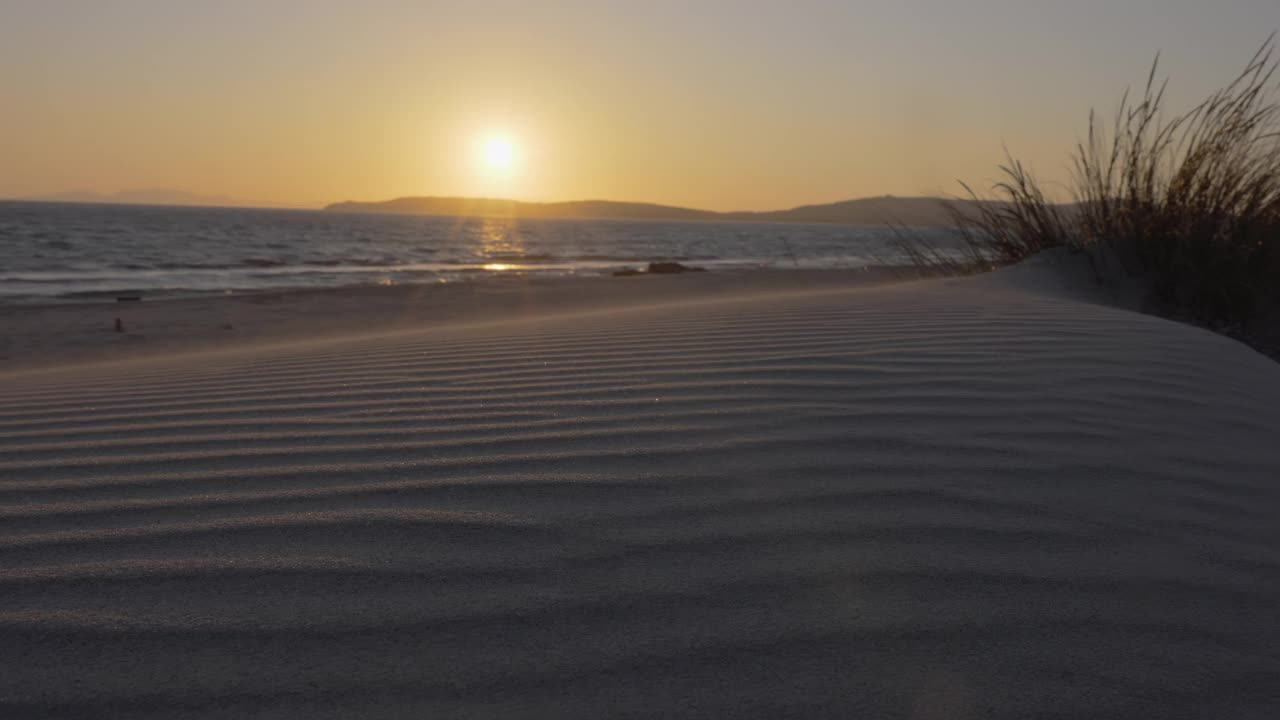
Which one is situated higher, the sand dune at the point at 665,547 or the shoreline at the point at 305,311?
the sand dune at the point at 665,547

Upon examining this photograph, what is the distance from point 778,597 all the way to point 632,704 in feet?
1.00

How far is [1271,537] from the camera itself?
144cm

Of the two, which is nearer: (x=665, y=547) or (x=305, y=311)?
(x=665, y=547)

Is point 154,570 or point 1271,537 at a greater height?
point 1271,537

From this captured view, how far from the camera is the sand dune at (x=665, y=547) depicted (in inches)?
40.1

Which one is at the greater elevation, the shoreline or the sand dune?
the sand dune

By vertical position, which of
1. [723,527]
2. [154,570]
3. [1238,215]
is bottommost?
[154,570]

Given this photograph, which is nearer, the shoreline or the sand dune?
the sand dune

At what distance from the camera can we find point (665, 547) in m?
1.36

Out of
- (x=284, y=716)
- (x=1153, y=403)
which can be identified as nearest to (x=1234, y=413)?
(x=1153, y=403)

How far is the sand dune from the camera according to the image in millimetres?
1019

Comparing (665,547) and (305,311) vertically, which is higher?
(665,547)

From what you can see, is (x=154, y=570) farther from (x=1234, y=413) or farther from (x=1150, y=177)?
(x=1150, y=177)

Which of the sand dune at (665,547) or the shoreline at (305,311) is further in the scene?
the shoreline at (305,311)
